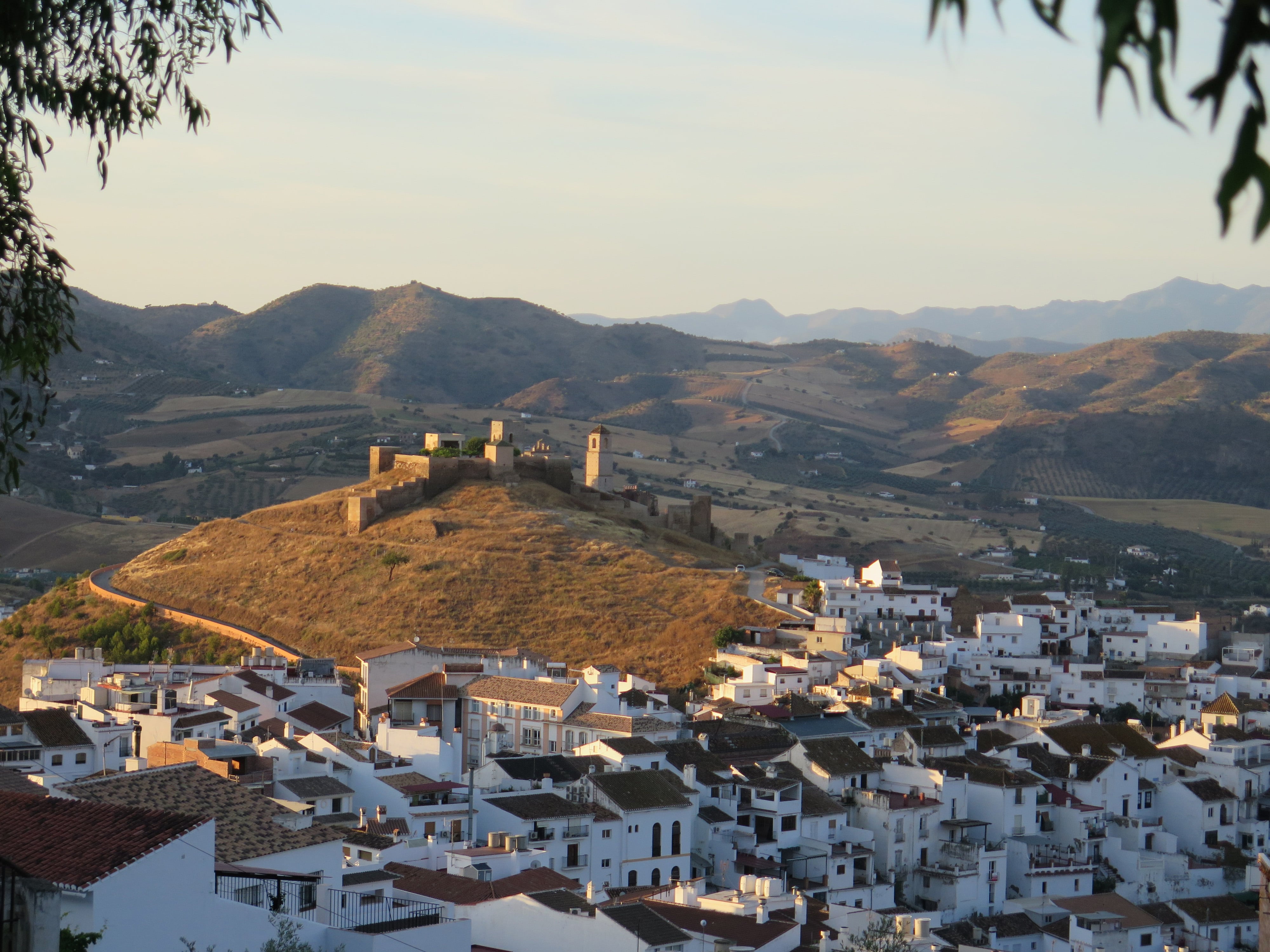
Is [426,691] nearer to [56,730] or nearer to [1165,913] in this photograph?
[56,730]

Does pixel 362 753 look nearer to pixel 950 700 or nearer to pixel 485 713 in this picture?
pixel 485 713

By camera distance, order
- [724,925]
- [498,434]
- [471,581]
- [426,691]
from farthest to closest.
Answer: [498,434] → [471,581] → [426,691] → [724,925]

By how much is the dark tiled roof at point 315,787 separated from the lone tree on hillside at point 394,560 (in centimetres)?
2940

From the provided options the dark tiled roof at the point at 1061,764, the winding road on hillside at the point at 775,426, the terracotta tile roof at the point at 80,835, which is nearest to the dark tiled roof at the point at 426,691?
the dark tiled roof at the point at 1061,764

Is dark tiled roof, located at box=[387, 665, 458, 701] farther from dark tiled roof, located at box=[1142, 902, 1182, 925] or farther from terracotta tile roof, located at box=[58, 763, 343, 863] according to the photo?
terracotta tile roof, located at box=[58, 763, 343, 863]

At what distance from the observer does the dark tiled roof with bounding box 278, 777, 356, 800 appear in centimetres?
2527

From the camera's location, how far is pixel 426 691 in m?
37.3

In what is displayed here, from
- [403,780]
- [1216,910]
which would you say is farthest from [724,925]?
[1216,910]

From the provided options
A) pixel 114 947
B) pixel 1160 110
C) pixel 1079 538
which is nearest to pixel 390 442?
pixel 1079 538

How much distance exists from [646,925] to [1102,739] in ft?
74.6

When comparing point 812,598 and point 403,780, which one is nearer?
point 403,780

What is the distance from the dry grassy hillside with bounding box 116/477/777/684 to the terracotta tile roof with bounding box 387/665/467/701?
9.71 m

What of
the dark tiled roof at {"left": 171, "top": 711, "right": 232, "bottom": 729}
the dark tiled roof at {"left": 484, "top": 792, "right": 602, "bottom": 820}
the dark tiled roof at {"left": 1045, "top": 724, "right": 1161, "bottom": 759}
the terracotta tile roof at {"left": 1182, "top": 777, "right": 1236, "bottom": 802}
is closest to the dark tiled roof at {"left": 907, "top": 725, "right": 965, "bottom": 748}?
the dark tiled roof at {"left": 1045, "top": 724, "right": 1161, "bottom": 759}

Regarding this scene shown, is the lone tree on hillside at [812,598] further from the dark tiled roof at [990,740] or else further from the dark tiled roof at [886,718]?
the dark tiled roof at [886,718]
